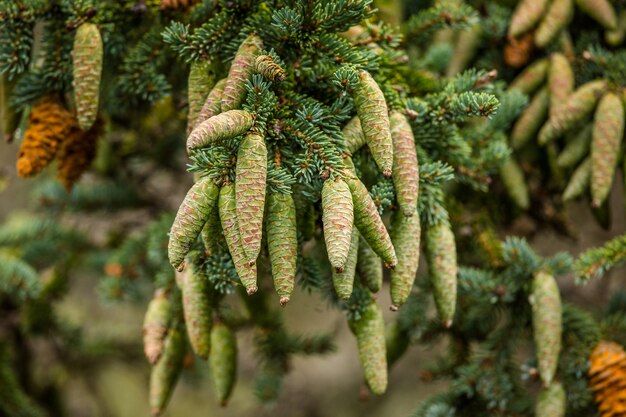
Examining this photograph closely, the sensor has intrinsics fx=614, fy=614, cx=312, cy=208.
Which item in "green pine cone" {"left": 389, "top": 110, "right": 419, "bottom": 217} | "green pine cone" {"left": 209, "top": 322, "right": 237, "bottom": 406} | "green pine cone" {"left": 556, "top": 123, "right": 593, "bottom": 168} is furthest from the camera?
"green pine cone" {"left": 556, "top": 123, "right": 593, "bottom": 168}

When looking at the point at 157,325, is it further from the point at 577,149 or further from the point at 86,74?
the point at 577,149

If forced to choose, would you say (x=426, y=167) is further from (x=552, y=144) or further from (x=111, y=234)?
(x=111, y=234)

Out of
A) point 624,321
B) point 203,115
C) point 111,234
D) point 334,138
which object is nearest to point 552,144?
point 624,321

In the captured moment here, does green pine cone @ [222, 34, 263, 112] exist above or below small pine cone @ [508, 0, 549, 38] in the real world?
above

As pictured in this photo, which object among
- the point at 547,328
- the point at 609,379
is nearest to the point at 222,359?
the point at 547,328

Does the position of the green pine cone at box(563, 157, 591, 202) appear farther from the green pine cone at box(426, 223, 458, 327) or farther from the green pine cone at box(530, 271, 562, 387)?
the green pine cone at box(426, 223, 458, 327)

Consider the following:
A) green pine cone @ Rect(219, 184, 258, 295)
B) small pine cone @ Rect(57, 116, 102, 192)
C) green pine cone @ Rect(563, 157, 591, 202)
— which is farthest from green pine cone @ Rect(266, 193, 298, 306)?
green pine cone @ Rect(563, 157, 591, 202)
